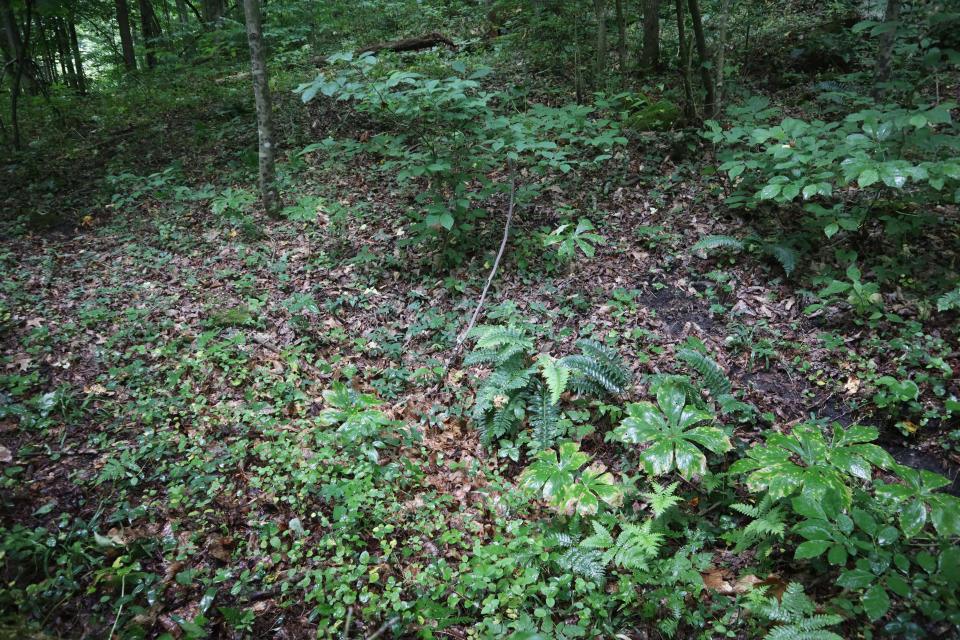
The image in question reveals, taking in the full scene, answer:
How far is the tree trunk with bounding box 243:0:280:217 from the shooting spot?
668 cm

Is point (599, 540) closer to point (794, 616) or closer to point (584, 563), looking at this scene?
point (584, 563)

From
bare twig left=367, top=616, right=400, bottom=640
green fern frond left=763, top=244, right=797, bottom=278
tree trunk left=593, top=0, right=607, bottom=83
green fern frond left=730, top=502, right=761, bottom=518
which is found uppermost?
tree trunk left=593, top=0, right=607, bottom=83

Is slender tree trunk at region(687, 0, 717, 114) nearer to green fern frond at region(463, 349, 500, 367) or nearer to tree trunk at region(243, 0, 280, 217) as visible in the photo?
green fern frond at region(463, 349, 500, 367)

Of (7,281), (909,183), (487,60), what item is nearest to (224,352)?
(7,281)

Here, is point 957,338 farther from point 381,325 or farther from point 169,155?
point 169,155

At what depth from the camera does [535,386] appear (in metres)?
4.52

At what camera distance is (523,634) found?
278 cm

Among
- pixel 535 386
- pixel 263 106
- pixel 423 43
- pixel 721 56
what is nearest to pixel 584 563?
pixel 535 386

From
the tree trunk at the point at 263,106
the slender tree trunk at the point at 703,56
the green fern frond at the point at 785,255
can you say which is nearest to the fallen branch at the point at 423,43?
the tree trunk at the point at 263,106

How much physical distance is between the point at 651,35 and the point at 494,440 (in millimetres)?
9147

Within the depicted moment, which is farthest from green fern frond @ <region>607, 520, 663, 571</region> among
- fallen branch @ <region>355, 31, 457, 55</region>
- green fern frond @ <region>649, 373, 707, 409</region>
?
fallen branch @ <region>355, 31, 457, 55</region>

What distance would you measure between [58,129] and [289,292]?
9518 millimetres

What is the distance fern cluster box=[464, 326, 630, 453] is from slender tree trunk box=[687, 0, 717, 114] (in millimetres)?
5326

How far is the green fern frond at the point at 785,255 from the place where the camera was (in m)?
5.14
